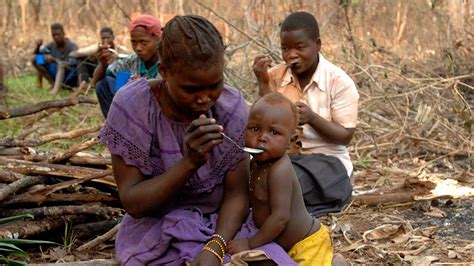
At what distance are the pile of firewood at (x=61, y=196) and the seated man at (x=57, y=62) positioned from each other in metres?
6.27

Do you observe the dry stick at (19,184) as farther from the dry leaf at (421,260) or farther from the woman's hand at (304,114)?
the dry leaf at (421,260)

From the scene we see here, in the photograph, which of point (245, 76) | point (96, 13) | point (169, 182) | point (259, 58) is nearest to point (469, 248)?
point (259, 58)

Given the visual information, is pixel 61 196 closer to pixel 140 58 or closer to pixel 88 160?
pixel 88 160

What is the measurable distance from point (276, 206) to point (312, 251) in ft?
0.83

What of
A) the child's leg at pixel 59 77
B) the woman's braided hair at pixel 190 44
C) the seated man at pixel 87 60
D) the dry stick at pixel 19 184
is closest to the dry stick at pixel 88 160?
→ the dry stick at pixel 19 184

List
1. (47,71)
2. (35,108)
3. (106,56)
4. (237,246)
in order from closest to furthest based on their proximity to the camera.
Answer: (237,246) < (35,108) < (106,56) < (47,71)

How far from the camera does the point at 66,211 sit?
3.71m

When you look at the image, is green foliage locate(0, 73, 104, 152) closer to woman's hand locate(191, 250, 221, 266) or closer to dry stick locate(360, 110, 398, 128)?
dry stick locate(360, 110, 398, 128)

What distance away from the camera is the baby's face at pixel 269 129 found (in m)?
2.75

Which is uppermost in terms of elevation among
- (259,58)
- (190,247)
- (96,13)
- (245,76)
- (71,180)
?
(259,58)

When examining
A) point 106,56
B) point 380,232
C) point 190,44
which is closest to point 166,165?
point 190,44

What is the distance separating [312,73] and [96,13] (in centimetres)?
1241

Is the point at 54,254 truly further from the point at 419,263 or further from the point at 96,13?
the point at 96,13

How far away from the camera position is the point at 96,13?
16.0 metres
